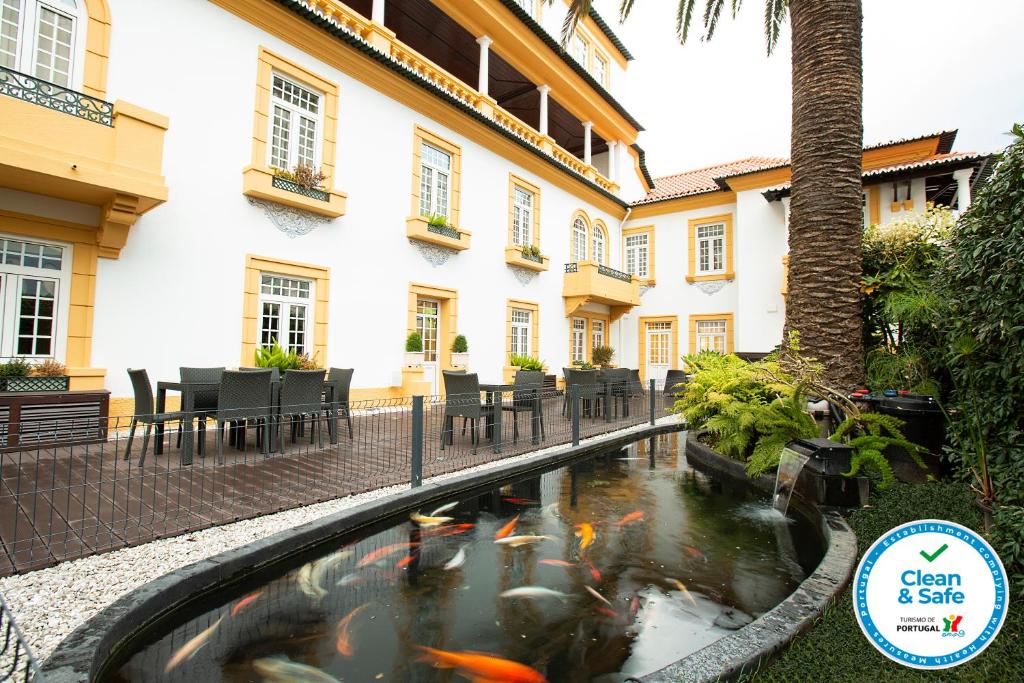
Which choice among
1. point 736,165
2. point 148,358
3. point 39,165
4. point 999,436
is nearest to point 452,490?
point 999,436

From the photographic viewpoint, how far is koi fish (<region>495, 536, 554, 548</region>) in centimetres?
381

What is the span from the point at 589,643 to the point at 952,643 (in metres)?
1.45

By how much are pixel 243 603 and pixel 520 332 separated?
42.0ft

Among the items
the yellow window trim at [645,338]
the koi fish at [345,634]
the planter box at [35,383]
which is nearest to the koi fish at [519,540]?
the koi fish at [345,634]

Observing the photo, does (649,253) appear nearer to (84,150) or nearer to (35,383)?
(84,150)

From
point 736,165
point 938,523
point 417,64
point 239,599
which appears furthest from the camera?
point 736,165

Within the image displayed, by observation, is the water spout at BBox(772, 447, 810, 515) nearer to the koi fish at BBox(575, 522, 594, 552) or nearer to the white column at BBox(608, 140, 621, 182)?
the koi fish at BBox(575, 522, 594, 552)

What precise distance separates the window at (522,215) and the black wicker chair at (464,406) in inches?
334

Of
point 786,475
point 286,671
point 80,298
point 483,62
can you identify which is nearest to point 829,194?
point 786,475

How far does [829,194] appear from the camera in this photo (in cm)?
629

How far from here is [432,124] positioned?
40.2 ft

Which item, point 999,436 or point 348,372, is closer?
point 999,436

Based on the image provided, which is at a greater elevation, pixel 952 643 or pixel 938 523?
pixel 938 523

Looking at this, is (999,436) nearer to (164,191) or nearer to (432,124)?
(164,191)
